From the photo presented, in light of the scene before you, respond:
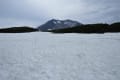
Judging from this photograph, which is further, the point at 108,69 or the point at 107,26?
the point at 107,26

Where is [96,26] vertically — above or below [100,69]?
above

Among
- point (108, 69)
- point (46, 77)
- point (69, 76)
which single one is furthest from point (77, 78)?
point (108, 69)

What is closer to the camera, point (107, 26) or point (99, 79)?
point (99, 79)

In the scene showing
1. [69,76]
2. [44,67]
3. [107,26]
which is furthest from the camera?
[107,26]

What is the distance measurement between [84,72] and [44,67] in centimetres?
232

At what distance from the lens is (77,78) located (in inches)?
250


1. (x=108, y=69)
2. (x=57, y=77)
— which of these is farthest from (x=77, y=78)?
(x=108, y=69)

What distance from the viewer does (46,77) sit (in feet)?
21.3

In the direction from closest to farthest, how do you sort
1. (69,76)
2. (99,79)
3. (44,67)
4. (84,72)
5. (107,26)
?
(99,79)
(69,76)
(84,72)
(44,67)
(107,26)

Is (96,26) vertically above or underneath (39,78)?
above

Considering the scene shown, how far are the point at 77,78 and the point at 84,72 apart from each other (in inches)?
37.6

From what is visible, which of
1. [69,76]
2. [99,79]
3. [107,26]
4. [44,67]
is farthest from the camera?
[107,26]

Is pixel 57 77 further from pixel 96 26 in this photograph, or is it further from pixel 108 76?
pixel 96 26

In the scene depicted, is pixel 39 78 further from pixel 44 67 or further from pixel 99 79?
pixel 99 79
